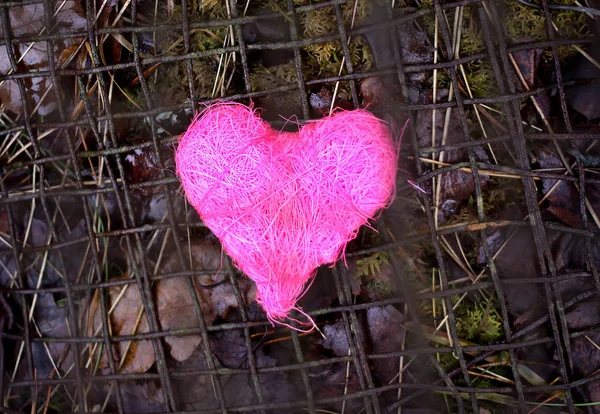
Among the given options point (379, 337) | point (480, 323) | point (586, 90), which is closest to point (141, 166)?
point (379, 337)

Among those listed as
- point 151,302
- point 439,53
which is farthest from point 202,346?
point 439,53

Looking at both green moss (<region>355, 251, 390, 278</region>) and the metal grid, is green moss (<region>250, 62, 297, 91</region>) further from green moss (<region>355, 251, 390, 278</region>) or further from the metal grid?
green moss (<region>355, 251, 390, 278</region>)

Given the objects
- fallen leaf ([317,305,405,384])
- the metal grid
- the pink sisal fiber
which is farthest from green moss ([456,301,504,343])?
the pink sisal fiber

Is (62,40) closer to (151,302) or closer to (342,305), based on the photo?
(151,302)

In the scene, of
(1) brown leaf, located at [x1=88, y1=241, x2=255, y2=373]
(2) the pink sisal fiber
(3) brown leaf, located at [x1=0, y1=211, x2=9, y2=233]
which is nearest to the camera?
(2) the pink sisal fiber

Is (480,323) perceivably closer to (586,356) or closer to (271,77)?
(586,356)

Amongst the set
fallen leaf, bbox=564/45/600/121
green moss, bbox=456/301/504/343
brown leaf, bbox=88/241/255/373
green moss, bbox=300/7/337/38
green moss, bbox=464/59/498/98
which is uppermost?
green moss, bbox=300/7/337/38
